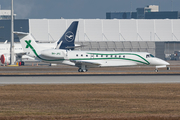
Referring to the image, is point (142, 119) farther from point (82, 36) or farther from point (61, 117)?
point (82, 36)

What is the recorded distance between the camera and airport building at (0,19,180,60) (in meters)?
122

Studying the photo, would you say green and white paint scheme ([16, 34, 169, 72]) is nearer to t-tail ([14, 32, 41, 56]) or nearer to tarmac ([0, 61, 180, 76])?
t-tail ([14, 32, 41, 56])

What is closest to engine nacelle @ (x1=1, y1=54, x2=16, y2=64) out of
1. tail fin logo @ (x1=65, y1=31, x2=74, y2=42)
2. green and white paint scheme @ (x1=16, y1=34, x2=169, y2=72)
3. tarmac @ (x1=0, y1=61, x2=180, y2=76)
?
tail fin logo @ (x1=65, y1=31, x2=74, y2=42)

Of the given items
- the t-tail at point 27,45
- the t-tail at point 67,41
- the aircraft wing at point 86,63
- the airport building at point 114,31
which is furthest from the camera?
the airport building at point 114,31

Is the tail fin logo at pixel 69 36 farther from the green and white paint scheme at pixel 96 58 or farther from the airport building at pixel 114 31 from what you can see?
the airport building at pixel 114 31

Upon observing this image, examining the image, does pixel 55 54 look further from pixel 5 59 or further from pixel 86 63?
pixel 5 59

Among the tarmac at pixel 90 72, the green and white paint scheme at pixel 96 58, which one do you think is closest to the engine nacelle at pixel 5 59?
the tarmac at pixel 90 72

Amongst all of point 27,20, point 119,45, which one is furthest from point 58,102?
point 27,20

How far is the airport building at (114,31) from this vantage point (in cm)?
12219

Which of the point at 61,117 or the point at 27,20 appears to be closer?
the point at 61,117

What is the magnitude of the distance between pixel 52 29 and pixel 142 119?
110 m

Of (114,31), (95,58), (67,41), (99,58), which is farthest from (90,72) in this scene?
(114,31)

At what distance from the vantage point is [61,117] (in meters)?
15.9

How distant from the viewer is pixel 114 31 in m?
126
